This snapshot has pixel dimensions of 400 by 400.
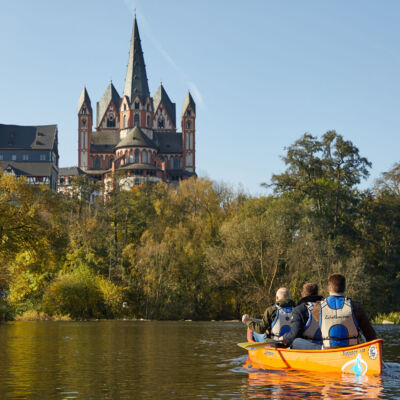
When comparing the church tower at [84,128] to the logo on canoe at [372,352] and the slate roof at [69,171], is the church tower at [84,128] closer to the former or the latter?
the slate roof at [69,171]

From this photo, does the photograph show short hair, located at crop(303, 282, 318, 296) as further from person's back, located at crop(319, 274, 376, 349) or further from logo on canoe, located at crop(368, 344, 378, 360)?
logo on canoe, located at crop(368, 344, 378, 360)

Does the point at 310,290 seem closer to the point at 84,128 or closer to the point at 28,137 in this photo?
the point at 28,137

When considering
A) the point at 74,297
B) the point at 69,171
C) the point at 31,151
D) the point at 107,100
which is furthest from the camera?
the point at 107,100

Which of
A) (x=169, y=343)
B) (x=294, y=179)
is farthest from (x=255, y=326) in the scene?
(x=294, y=179)

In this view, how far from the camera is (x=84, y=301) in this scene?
53.9m

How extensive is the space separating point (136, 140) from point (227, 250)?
87618 millimetres

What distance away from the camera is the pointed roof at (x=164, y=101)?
159875 mm

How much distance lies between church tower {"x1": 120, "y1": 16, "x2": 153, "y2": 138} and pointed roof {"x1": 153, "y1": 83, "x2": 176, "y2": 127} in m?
5.37

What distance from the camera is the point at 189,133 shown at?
511 ft

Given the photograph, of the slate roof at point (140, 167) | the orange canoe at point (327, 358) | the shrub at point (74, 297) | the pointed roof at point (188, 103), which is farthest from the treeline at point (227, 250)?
the pointed roof at point (188, 103)

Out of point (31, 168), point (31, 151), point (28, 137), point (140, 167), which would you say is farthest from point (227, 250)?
point (28, 137)

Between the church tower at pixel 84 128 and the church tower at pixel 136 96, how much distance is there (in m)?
6.99

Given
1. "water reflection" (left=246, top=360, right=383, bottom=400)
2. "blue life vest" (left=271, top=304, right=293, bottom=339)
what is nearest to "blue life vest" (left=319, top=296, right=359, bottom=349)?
"water reflection" (left=246, top=360, right=383, bottom=400)

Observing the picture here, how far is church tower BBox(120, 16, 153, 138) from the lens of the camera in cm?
15275
